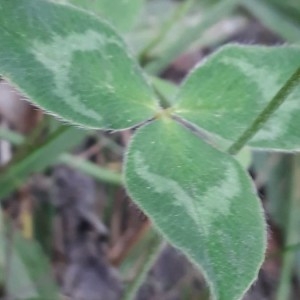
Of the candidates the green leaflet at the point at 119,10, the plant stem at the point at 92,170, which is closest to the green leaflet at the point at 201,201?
the green leaflet at the point at 119,10

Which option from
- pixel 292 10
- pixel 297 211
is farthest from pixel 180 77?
pixel 297 211

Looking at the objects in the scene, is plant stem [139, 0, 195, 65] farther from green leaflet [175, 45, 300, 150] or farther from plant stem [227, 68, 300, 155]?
plant stem [227, 68, 300, 155]

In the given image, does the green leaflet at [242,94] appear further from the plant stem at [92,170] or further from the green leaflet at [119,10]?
the plant stem at [92,170]

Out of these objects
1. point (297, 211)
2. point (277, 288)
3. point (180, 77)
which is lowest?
point (277, 288)

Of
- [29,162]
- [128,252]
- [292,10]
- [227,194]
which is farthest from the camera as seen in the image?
[292,10]

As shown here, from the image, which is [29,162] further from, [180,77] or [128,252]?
[180,77]
